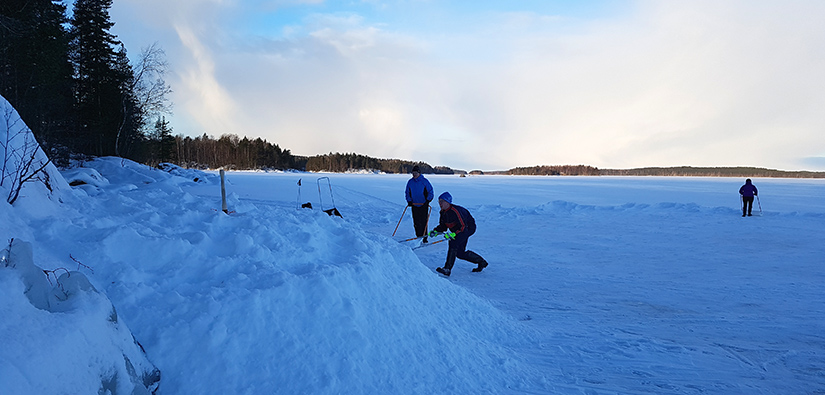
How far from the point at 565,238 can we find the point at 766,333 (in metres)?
6.44

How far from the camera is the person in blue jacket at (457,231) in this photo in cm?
698

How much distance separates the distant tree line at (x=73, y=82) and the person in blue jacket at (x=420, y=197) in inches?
526

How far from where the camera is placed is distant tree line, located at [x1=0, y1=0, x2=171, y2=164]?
14.0m

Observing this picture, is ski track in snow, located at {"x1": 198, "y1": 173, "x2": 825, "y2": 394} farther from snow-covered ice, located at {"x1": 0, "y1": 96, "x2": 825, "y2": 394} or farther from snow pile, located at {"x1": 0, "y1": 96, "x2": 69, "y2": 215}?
snow pile, located at {"x1": 0, "y1": 96, "x2": 69, "y2": 215}

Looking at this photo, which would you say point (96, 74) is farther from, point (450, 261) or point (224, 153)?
point (224, 153)

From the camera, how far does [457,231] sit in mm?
7121

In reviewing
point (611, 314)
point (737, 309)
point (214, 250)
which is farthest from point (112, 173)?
point (737, 309)

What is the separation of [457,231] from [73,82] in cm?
2584

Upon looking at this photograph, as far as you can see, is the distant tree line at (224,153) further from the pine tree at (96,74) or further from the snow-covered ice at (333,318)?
the snow-covered ice at (333,318)

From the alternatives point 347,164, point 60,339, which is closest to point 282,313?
point 60,339

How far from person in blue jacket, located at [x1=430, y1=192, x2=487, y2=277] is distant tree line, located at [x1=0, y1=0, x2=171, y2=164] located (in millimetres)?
14941

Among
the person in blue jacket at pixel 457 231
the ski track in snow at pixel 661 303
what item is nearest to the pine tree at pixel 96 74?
the ski track in snow at pixel 661 303

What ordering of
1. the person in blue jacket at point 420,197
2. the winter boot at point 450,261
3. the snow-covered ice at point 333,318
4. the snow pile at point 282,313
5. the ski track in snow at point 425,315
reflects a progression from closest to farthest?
1. the snow-covered ice at point 333,318
2. the snow pile at point 282,313
3. the ski track in snow at point 425,315
4. the winter boot at point 450,261
5. the person in blue jacket at point 420,197

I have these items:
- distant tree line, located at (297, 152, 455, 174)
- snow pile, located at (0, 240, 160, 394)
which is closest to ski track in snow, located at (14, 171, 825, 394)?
snow pile, located at (0, 240, 160, 394)
